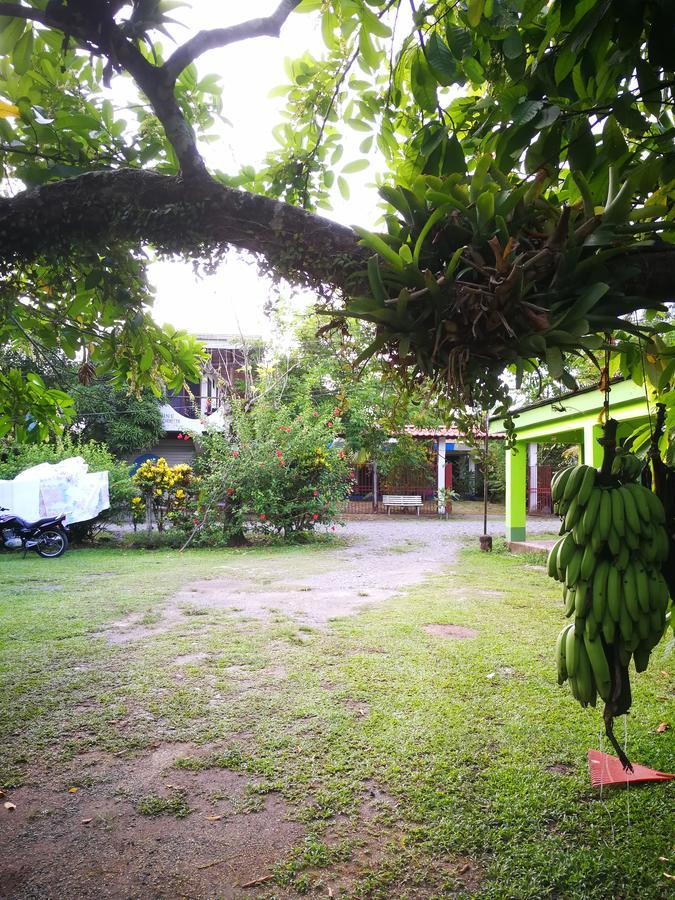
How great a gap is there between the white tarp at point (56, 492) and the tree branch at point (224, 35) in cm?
1010

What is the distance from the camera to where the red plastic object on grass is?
2.80 m

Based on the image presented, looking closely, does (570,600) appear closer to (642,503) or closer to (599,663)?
(599,663)

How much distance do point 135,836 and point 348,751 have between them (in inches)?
45.4

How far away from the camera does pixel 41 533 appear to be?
10.5 m

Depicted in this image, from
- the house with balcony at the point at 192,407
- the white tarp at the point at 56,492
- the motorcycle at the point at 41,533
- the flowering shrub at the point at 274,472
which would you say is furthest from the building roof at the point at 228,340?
the motorcycle at the point at 41,533

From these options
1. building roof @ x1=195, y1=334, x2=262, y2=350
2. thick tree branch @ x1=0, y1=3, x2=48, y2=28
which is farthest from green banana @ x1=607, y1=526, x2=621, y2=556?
building roof @ x1=195, y1=334, x2=262, y2=350

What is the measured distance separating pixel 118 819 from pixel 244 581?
5574 mm

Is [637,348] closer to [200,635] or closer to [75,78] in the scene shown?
[75,78]

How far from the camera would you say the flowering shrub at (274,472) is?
12.0 meters

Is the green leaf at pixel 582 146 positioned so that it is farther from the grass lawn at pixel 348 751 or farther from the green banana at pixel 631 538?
the grass lawn at pixel 348 751

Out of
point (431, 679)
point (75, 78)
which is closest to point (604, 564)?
point (431, 679)

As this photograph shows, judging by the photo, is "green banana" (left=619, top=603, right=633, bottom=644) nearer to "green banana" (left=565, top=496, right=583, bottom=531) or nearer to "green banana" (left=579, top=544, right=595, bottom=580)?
"green banana" (left=579, top=544, right=595, bottom=580)

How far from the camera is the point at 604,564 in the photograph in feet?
5.36

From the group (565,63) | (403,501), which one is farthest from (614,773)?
(403,501)
